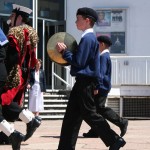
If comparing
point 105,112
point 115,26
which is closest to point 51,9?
point 115,26

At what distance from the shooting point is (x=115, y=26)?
70.8 ft

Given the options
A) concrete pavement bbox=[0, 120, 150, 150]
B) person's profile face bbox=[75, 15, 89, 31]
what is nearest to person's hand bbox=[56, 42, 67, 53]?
person's profile face bbox=[75, 15, 89, 31]

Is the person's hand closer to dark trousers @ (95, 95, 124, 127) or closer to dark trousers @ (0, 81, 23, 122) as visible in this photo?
dark trousers @ (0, 81, 23, 122)

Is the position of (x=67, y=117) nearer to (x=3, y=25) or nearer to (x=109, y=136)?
(x=109, y=136)

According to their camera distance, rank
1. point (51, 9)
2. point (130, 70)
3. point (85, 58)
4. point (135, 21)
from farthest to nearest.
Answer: point (51, 9) < point (135, 21) < point (130, 70) < point (85, 58)

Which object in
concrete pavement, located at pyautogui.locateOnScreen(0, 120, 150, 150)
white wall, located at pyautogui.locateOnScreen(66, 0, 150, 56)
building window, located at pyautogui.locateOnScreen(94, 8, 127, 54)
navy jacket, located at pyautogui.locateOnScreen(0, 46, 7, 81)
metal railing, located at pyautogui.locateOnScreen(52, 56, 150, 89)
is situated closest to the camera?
navy jacket, located at pyautogui.locateOnScreen(0, 46, 7, 81)

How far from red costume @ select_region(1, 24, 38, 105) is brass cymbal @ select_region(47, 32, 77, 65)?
1.01 metres

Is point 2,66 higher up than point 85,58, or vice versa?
point 85,58

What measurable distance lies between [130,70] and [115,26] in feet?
7.00

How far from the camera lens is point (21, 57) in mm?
9398

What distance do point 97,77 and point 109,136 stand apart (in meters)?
0.78

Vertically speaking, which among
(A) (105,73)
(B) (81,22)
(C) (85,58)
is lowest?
(A) (105,73)

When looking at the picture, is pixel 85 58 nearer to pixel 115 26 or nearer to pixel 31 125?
pixel 31 125

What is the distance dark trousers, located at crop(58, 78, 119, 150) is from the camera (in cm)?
834
